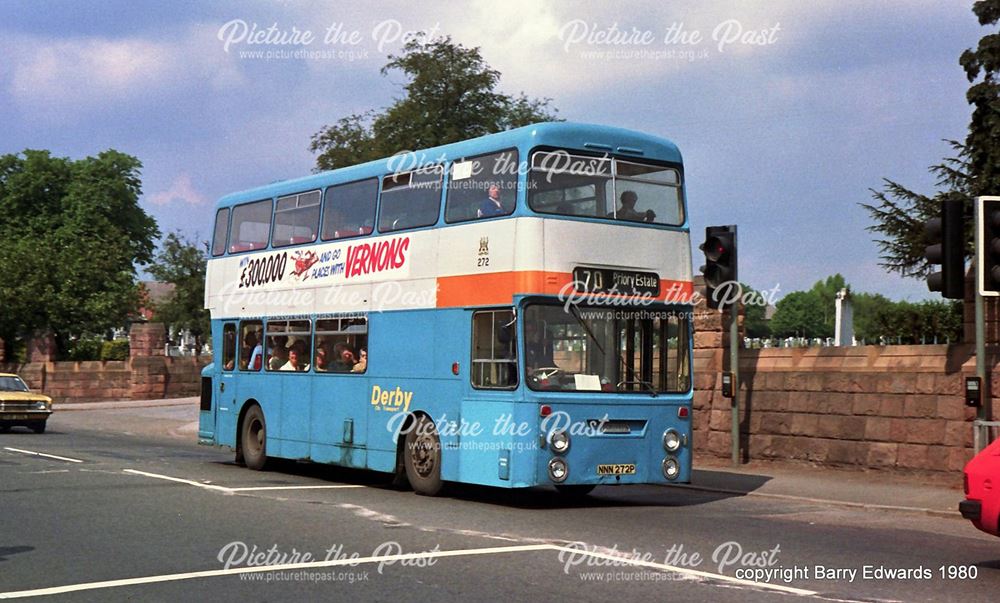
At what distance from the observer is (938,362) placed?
1783 centimetres

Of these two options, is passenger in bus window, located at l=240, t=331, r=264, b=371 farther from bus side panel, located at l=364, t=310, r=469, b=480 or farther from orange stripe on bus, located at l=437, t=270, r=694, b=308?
orange stripe on bus, located at l=437, t=270, r=694, b=308

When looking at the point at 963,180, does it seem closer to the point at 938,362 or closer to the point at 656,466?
the point at 938,362

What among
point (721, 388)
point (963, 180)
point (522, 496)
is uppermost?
point (963, 180)

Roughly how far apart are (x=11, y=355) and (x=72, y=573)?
2035 inches

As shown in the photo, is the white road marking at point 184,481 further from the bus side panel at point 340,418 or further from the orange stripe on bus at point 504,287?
the orange stripe on bus at point 504,287

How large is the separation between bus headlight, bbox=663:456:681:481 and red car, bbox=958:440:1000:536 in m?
5.06

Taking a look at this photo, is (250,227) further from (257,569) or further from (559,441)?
(257,569)

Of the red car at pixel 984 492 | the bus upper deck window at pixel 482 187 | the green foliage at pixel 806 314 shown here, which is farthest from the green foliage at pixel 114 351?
the green foliage at pixel 806 314

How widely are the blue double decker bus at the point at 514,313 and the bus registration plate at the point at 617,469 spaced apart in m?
0.02

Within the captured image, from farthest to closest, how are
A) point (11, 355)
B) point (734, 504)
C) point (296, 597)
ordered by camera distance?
point (11, 355) → point (734, 504) → point (296, 597)

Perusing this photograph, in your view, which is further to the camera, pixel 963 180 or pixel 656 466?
pixel 963 180

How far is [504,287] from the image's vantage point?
47.1ft

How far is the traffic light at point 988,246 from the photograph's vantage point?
13.4m

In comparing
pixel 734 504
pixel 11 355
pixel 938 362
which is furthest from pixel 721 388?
pixel 11 355
